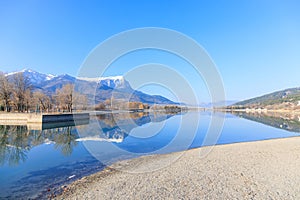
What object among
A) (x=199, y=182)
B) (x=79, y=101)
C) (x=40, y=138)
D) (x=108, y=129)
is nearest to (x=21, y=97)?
(x=79, y=101)

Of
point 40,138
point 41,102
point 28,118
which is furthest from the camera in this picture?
point 41,102

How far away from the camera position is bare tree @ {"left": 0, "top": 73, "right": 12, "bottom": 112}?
4388 cm

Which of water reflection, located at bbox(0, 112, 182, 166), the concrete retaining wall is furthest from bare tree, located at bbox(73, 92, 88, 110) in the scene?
the concrete retaining wall

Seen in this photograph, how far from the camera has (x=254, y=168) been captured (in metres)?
9.07

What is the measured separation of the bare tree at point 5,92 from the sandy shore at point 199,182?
44870 mm

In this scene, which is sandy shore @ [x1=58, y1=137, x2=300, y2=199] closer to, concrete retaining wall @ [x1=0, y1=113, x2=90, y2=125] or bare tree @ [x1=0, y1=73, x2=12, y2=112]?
concrete retaining wall @ [x1=0, y1=113, x2=90, y2=125]

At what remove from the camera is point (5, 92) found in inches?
1732

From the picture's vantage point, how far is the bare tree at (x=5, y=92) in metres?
43.9

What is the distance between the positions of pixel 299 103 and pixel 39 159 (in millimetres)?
140062

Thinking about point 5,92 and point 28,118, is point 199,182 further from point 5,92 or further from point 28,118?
point 5,92

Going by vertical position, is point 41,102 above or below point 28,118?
above

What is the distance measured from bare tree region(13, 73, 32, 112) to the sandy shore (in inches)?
1800

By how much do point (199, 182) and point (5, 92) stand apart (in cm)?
4920

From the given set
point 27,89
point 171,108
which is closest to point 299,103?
point 171,108
